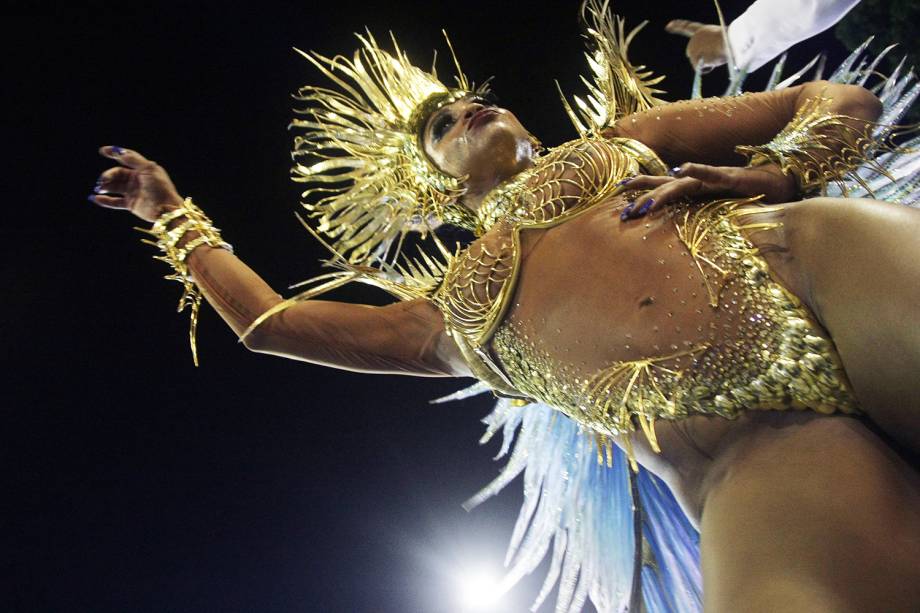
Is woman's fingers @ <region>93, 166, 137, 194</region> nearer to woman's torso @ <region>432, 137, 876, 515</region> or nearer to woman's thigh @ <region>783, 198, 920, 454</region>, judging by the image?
woman's torso @ <region>432, 137, 876, 515</region>

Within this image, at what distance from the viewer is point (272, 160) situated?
2.53m

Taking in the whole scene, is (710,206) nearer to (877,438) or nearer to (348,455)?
(877,438)

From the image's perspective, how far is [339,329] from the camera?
4.38ft

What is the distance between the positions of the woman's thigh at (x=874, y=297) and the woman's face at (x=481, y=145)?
58 cm

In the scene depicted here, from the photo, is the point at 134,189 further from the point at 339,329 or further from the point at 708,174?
the point at 708,174

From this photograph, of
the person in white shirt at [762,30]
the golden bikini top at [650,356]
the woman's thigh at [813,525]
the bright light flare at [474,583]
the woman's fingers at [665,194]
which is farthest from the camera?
the bright light flare at [474,583]

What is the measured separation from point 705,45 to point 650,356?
0.80 metres

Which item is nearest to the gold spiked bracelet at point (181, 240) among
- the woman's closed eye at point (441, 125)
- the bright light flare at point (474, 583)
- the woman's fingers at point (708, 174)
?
the woman's closed eye at point (441, 125)

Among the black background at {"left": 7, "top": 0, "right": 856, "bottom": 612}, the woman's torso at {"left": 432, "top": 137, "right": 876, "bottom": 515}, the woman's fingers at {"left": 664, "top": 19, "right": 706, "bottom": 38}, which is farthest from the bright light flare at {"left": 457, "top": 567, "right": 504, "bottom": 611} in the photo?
the woman's fingers at {"left": 664, "top": 19, "right": 706, "bottom": 38}

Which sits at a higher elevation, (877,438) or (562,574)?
(877,438)

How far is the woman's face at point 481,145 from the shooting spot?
1401mm

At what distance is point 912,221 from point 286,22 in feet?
6.96

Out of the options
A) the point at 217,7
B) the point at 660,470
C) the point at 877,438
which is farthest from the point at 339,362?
the point at 217,7

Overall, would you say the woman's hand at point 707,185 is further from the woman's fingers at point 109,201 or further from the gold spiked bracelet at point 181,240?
the woman's fingers at point 109,201
